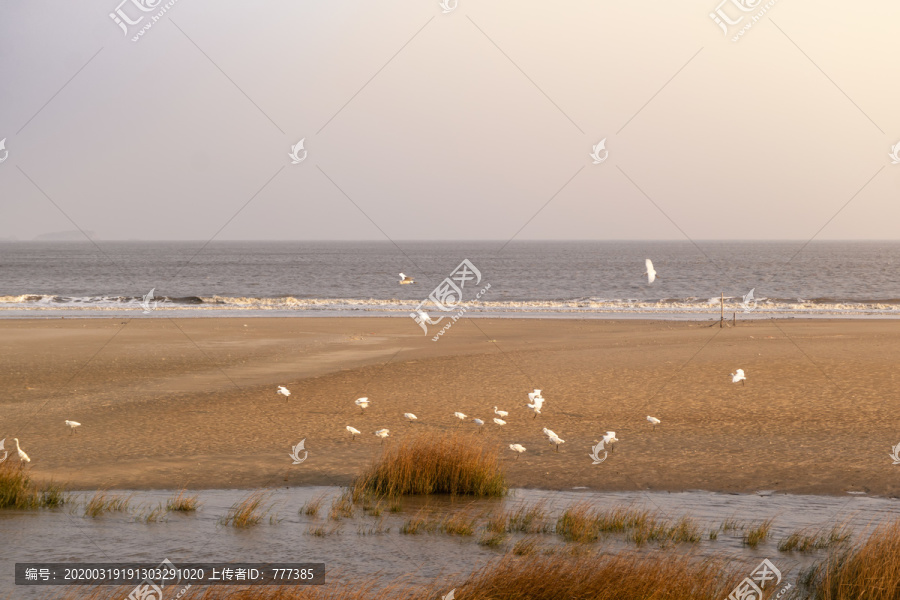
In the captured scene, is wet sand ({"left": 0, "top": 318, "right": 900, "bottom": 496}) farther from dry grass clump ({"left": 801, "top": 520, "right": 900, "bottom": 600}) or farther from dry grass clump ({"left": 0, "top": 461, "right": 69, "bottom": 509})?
dry grass clump ({"left": 801, "top": 520, "right": 900, "bottom": 600})

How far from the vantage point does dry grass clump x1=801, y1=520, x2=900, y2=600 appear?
715cm

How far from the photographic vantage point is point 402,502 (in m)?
10.9

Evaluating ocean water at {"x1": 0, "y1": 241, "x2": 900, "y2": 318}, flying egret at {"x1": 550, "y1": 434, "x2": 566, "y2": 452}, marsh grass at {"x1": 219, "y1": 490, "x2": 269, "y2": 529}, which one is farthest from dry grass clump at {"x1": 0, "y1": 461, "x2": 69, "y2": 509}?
ocean water at {"x1": 0, "y1": 241, "x2": 900, "y2": 318}

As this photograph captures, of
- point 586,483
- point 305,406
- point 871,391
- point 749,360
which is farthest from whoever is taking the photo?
point 749,360

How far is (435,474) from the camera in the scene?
11.3 m

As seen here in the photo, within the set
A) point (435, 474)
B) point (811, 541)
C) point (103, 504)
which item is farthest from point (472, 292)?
point (811, 541)

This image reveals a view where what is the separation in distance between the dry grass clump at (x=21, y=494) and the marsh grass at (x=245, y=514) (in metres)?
2.18

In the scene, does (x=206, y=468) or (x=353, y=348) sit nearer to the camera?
(x=206, y=468)

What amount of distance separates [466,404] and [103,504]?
28.3ft

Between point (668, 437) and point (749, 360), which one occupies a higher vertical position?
point (749, 360)

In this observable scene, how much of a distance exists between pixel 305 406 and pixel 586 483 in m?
7.41

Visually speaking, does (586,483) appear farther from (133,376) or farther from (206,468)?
(133,376)

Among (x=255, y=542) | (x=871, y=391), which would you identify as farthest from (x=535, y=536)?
(x=871, y=391)

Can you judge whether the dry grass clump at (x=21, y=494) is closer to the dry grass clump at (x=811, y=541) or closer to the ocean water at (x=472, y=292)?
the dry grass clump at (x=811, y=541)
